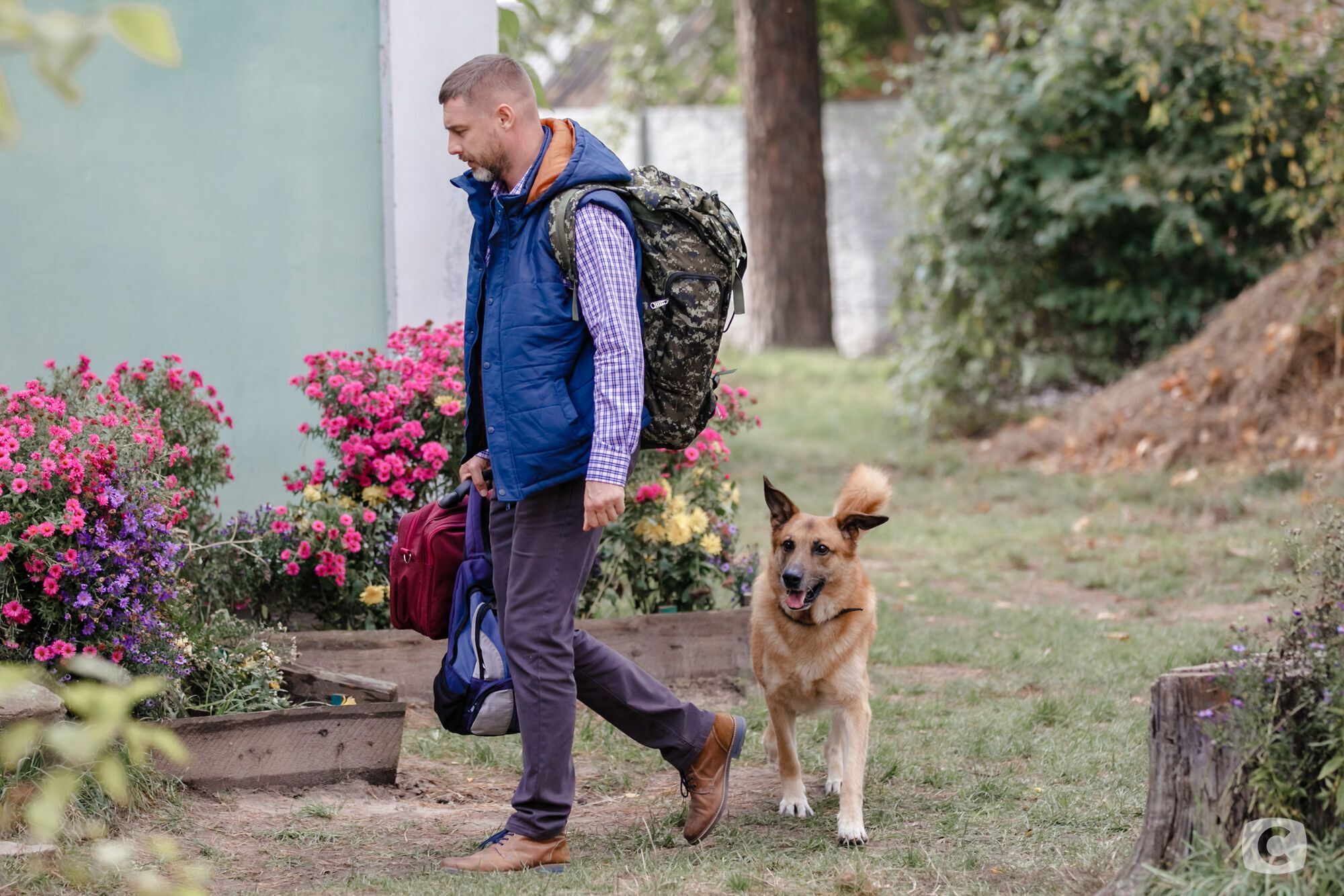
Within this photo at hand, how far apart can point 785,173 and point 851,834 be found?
42.9 feet

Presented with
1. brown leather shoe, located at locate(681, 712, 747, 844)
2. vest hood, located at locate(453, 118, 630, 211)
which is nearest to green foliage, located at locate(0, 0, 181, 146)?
vest hood, located at locate(453, 118, 630, 211)

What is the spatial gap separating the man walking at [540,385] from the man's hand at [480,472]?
3 cm

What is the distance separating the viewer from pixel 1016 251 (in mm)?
11969

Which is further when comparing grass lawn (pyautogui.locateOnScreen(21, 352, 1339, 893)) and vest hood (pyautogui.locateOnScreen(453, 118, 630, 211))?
grass lawn (pyautogui.locateOnScreen(21, 352, 1339, 893))

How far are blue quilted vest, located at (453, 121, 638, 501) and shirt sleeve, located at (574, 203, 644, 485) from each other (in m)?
0.08

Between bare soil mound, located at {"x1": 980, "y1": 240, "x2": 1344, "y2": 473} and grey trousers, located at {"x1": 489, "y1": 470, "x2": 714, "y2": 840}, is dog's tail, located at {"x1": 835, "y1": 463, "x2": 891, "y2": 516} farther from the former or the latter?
bare soil mound, located at {"x1": 980, "y1": 240, "x2": 1344, "y2": 473}

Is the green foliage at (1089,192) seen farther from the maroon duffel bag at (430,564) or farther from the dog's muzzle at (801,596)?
the maroon duffel bag at (430,564)

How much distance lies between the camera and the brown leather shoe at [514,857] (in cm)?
361

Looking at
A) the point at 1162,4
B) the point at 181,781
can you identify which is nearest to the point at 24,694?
the point at 181,781

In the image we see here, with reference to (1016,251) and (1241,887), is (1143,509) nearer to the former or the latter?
(1016,251)

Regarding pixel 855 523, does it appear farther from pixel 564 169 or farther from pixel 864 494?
pixel 564 169

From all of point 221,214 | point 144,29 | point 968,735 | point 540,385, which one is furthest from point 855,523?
point 144,29

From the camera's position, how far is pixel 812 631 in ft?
14.0

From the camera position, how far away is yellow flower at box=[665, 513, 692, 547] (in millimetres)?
5551
